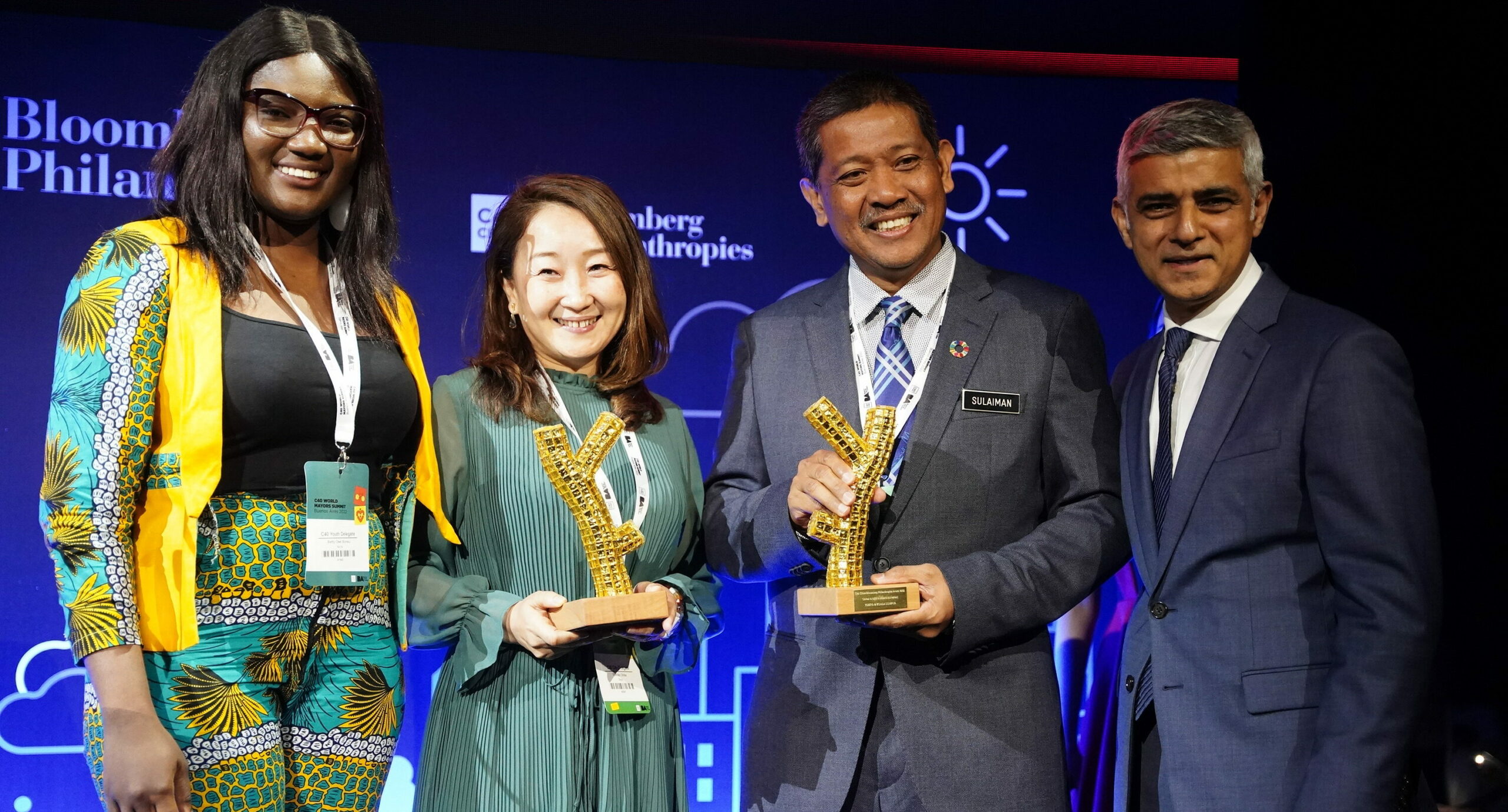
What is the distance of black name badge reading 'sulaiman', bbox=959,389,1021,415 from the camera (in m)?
2.52

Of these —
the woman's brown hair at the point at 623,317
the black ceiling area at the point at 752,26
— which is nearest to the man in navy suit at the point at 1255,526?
the woman's brown hair at the point at 623,317

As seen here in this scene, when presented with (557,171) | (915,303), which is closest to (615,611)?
(915,303)

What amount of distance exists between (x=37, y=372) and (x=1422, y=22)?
186 inches

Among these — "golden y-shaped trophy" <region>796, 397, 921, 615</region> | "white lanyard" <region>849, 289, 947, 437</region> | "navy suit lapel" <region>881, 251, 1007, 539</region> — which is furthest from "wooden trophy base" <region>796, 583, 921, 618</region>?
"white lanyard" <region>849, 289, 947, 437</region>

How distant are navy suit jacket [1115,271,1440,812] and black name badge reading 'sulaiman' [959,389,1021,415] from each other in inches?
12.3

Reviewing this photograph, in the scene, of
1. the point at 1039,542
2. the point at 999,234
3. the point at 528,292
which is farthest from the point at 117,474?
the point at 999,234

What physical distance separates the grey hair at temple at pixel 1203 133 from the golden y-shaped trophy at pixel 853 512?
86cm

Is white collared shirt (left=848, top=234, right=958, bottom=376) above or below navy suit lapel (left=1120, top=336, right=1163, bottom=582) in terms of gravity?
above

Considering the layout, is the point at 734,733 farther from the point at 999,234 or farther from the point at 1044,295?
the point at 1044,295

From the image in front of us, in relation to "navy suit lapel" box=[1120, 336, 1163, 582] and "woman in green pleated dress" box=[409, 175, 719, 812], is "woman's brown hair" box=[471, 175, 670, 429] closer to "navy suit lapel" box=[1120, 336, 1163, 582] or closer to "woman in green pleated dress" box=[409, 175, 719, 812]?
"woman in green pleated dress" box=[409, 175, 719, 812]

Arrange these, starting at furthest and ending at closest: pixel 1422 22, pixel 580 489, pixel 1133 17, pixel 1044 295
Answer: pixel 1133 17 < pixel 1422 22 < pixel 1044 295 < pixel 580 489

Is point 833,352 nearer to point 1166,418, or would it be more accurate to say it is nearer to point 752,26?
point 1166,418

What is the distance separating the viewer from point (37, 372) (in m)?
4.10

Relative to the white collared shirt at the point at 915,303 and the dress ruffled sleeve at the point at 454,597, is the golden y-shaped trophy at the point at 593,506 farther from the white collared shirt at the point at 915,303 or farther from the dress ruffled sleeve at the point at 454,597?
the white collared shirt at the point at 915,303
